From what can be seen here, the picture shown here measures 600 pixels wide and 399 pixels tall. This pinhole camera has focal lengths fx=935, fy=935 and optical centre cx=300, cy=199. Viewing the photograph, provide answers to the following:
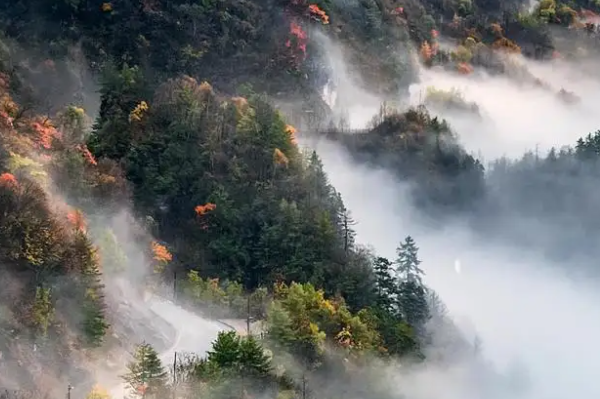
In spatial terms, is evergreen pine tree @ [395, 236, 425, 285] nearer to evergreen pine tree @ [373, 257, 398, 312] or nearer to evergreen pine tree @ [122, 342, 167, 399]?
evergreen pine tree @ [373, 257, 398, 312]

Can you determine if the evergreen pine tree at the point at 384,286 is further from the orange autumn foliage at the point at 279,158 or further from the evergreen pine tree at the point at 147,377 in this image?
the evergreen pine tree at the point at 147,377

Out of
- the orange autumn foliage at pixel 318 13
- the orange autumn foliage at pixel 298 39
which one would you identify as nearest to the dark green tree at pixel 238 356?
the orange autumn foliage at pixel 298 39

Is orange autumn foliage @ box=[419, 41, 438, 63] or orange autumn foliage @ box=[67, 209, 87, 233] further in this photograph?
orange autumn foliage @ box=[419, 41, 438, 63]

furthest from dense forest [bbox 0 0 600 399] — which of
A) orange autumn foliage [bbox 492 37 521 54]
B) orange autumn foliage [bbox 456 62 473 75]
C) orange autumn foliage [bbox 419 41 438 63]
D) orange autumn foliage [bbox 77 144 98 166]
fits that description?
orange autumn foliage [bbox 492 37 521 54]

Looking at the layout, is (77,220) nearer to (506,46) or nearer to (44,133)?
(44,133)

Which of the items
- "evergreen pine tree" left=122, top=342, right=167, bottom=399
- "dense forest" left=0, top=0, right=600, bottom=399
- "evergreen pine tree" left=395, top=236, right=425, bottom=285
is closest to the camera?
"evergreen pine tree" left=122, top=342, right=167, bottom=399

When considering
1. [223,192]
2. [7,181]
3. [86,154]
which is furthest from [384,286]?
[7,181]
